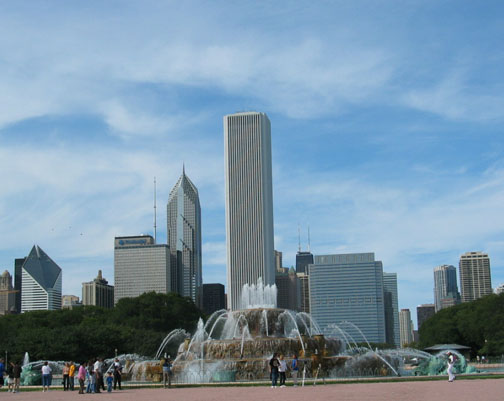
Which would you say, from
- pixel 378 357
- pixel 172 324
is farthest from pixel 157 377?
pixel 172 324

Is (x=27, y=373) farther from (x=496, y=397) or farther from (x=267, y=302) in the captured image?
(x=267, y=302)

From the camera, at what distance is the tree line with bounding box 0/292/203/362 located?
73000 mm

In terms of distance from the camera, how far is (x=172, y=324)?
111438 millimetres

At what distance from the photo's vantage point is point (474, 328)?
9494 centimetres

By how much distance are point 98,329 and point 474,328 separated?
48141 mm

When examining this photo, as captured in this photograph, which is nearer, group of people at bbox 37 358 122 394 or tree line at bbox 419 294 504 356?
group of people at bbox 37 358 122 394

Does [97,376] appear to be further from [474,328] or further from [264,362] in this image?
[474,328]

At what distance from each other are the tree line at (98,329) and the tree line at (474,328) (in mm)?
37089

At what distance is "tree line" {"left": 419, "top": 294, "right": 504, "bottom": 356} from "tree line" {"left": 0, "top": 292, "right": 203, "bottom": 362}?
37089mm

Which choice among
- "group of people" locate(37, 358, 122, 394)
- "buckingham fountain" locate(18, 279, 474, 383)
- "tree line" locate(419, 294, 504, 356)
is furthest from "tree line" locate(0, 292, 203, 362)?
"tree line" locate(419, 294, 504, 356)

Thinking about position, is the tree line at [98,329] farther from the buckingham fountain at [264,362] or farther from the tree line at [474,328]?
the tree line at [474,328]

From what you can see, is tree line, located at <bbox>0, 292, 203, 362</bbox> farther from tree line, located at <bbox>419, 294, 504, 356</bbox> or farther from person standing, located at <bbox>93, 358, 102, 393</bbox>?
person standing, located at <bbox>93, 358, 102, 393</bbox>

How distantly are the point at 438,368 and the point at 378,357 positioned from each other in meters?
3.80

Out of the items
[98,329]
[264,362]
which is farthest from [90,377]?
[98,329]
